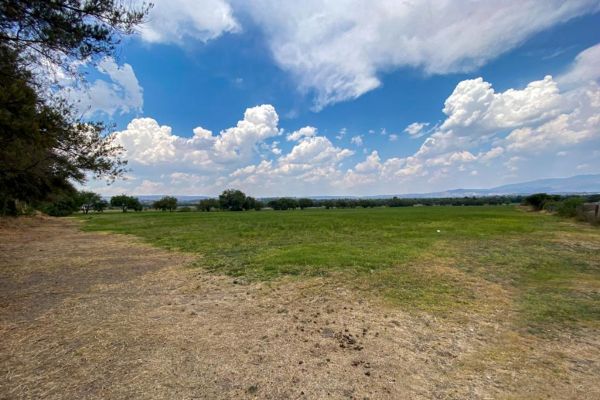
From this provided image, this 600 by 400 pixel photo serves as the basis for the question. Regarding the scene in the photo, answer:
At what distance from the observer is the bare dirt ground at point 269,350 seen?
335 cm

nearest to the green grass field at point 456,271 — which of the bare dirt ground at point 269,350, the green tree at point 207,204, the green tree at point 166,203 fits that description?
the bare dirt ground at point 269,350

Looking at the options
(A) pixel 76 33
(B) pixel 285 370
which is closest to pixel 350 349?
(B) pixel 285 370

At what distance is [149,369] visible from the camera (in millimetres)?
3746

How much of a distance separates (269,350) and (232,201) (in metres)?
107

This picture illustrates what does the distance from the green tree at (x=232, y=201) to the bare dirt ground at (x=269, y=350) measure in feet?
335

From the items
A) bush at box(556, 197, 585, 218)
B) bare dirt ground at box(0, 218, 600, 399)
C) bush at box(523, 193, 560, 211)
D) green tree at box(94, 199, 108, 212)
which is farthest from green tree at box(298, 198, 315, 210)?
bare dirt ground at box(0, 218, 600, 399)

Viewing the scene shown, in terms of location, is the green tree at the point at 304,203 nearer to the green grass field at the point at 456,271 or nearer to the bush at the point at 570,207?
the bush at the point at 570,207

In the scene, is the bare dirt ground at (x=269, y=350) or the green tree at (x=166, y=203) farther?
the green tree at (x=166, y=203)

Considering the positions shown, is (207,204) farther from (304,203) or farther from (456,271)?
(456,271)

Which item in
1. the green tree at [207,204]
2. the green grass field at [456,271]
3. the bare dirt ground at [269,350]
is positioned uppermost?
the green tree at [207,204]

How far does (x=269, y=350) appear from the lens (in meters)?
4.27

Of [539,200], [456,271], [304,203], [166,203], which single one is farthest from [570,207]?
[166,203]

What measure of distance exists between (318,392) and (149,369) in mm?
2104

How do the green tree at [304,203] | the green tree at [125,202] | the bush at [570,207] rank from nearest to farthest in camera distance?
the bush at [570,207], the green tree at [125,202], the green tree at [304,203]
